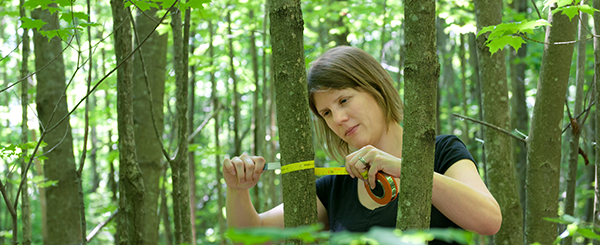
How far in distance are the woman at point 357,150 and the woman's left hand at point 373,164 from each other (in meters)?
0.17

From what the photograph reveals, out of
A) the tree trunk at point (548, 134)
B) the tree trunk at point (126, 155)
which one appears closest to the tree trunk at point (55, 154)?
the tree trunk at point (126, 155)

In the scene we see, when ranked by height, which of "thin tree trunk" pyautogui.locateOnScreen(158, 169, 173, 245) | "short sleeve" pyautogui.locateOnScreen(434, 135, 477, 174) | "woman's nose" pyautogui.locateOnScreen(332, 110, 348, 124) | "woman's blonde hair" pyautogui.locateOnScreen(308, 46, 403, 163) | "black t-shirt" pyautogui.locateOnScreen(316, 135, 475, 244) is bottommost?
"thin tree trunk" pyautogui.locateOnScreen(158, 169, 173, 245)

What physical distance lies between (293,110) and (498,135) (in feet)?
6.17

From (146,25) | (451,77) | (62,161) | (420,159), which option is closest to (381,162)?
(420,159)

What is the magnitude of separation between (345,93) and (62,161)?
2.85 metres

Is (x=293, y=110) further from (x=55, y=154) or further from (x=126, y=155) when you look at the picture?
(x=55, y=154)

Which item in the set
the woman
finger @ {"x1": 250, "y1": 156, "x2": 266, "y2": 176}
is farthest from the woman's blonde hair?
finger @ {"x1": 250, "y1": 156, "x2": 266, "y2": 176}

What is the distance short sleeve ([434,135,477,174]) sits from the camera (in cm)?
164

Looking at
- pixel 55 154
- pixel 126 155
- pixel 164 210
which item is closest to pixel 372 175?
pixel 126 155

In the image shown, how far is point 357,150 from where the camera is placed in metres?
1.74

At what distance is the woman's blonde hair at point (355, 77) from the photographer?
5.92 ft

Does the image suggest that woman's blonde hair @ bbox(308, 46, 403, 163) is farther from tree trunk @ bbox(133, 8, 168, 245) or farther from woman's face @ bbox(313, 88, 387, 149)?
tree trunk @ bbox(133, 8, 168, 245)

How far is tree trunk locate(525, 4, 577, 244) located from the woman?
3.12 feet

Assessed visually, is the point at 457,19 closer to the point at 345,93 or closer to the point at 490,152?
the point at 490,152
